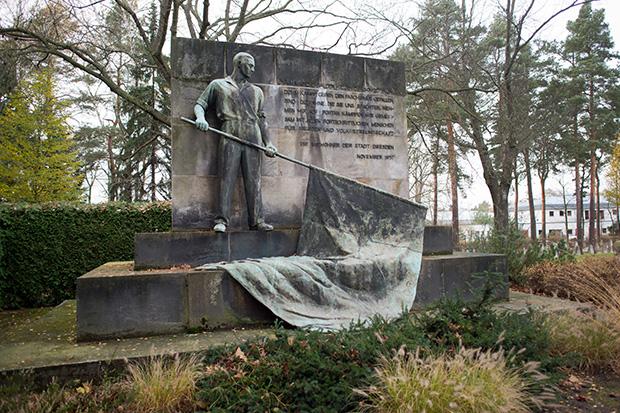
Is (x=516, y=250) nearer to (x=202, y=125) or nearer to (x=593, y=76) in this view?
(x=202, y=125)

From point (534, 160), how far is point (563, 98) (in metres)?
6.71

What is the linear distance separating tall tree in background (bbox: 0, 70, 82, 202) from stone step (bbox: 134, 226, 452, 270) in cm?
1447

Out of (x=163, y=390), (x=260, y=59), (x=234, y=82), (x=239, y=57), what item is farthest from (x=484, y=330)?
(x=260, y=59)

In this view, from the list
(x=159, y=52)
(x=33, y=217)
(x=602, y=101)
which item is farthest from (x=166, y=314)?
(x=602, y=101)

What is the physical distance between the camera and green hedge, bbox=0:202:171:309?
9.34 m

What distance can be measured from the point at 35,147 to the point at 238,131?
1593cm

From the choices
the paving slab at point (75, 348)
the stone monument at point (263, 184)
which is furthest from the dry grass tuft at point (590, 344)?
the stone monument at point (263, 184)

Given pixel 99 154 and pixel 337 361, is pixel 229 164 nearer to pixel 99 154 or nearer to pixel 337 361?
pixel 337 361

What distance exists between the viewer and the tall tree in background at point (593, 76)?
91.2ft

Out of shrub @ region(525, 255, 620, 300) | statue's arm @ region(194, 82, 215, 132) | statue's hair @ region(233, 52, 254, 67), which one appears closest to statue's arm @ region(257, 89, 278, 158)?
statue's hair @ region(233, 52, 254, 67)

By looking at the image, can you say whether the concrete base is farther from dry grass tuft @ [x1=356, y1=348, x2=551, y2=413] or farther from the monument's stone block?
dry grass tuft @ [x1=356, y1=348, x2=551, y2=413]

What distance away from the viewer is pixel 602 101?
2916 cm

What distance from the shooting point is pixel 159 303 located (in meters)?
4.90

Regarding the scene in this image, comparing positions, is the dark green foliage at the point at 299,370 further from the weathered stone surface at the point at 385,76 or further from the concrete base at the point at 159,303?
the weathered stone surface at the point at 385,76
